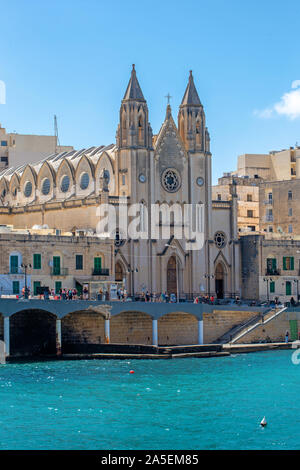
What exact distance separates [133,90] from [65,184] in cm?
1050

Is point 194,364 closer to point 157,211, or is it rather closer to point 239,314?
point 239,314

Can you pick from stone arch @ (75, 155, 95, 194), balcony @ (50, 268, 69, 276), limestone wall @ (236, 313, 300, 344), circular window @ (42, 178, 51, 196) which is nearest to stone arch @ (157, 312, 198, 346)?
limestone wall @ (236, 313, 300, 344)

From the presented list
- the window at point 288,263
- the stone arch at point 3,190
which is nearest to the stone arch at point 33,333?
the window at point 288,263

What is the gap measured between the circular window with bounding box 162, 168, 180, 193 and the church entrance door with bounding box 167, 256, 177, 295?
18.9 feet

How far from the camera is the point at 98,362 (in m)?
57.8

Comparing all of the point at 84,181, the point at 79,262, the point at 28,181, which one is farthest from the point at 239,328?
the point at 28,181

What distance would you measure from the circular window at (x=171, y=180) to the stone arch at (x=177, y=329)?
45.0ft

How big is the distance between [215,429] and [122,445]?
4763mm

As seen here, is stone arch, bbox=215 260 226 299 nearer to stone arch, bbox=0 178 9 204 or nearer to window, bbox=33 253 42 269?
window, bbox=33 253 42 269

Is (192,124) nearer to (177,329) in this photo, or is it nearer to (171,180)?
(171,180)

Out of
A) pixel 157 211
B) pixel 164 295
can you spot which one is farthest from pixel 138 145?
pixel 164 295

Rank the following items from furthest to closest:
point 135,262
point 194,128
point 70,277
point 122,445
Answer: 1. point 194,128
2. point 135,262
3. point 70,277
4. point 122,445

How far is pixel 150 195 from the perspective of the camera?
76.8 metres

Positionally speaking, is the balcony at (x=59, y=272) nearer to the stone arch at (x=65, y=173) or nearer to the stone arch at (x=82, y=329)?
the stone arch at (x=82, y=329)
